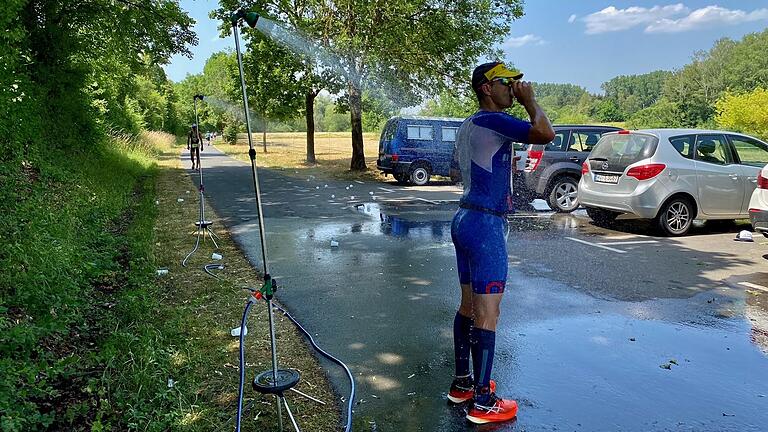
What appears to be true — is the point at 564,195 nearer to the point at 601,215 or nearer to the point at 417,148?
the point at 601,215

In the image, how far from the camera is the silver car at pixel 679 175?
814 cm

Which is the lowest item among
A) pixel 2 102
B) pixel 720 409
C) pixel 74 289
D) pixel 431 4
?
pixel 720 409

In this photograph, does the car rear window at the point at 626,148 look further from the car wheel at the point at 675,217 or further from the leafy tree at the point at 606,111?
the leafy tree at the point at 606,111

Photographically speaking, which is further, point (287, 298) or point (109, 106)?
point (109, 106)

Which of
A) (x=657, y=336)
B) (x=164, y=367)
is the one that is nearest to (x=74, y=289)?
(x=164, y=367)

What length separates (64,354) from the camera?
149 inches

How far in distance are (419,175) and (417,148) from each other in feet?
2.86

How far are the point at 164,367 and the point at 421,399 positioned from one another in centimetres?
171

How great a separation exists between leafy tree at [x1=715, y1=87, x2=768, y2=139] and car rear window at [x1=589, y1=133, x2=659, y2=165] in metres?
38.0

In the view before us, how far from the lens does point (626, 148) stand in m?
8.54

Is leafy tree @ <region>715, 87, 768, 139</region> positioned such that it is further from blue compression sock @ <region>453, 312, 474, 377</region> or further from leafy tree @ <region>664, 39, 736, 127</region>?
blue compression sock @ <region>453, 312, 474, 377</region>

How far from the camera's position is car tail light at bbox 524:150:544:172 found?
10978mm

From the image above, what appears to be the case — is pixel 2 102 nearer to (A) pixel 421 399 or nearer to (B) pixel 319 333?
(B) pixel 319 333

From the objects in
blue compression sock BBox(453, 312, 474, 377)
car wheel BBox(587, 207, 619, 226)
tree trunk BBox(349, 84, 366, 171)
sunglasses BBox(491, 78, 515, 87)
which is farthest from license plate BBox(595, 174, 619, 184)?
tree trunk BBox(349, 84, 366, 171)
